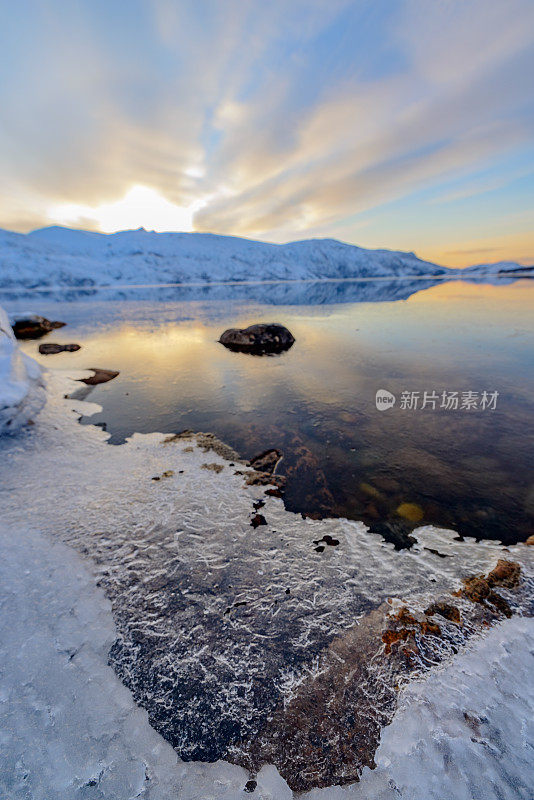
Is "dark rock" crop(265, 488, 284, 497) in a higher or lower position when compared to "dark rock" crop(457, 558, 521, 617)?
lower

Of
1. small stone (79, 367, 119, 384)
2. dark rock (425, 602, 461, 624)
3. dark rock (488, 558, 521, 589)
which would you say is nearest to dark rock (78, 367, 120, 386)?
small stone (79, 367, 119, 384)

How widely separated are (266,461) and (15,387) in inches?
339

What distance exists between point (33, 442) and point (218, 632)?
7.69 meters

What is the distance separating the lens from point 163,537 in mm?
5395

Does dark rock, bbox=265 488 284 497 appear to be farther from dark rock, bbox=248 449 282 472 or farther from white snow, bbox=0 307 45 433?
white snow, bbox=0 307 45 433

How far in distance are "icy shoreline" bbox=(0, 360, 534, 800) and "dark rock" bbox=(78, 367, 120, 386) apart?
6.33 m

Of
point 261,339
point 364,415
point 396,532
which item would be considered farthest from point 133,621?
point 261,339

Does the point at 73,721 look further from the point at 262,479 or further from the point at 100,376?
the point at 100,376

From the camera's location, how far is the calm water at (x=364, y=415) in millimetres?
6371

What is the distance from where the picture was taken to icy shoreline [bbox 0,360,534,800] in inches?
106

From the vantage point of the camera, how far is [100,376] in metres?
14.7

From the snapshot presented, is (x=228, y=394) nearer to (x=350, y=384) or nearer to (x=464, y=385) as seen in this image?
(x=350, y=384)

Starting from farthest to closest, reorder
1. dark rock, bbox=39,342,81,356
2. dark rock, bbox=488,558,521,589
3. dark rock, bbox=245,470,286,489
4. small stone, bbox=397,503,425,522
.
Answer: dark rock, bbox=39,342,81,356 < dark rock, bbox=245,470,286,489 < small stone, bbox=397,503,425,522 < dark rock, bbox=488,558,521,589

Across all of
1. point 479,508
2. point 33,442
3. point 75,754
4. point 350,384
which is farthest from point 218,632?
point 350,384
